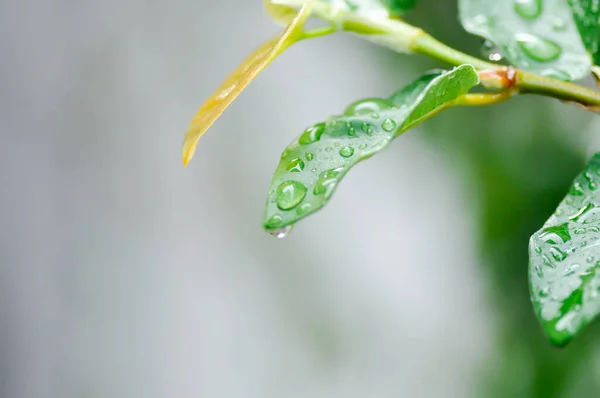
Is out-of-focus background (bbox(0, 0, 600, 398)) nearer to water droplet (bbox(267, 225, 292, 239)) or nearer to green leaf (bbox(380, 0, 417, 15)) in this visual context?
green leaf (bbox(380, 0, 417, 15))

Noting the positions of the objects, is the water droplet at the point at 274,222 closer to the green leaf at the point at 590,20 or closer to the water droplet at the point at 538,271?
the water droplet at the point at 538,271

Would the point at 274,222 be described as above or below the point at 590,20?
Answer: below

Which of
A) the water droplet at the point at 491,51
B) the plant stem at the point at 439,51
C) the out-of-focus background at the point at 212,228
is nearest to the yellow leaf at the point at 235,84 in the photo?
the plant stem at the point at 439,51

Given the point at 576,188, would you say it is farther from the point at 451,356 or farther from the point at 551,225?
the point at 451,356

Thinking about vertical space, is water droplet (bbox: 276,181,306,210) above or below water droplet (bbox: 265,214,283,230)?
above

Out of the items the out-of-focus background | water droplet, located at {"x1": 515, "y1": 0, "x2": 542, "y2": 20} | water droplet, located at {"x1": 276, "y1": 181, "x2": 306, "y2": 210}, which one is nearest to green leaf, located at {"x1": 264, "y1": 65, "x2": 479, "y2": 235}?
water droplet, located at {"x1": 276, "y1": 181, "x2": 306, "y2": 210}

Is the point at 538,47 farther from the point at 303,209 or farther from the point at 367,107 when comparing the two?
the point at 303,209

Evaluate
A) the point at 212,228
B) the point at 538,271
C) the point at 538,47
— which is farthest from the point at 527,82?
the point at 212,228
